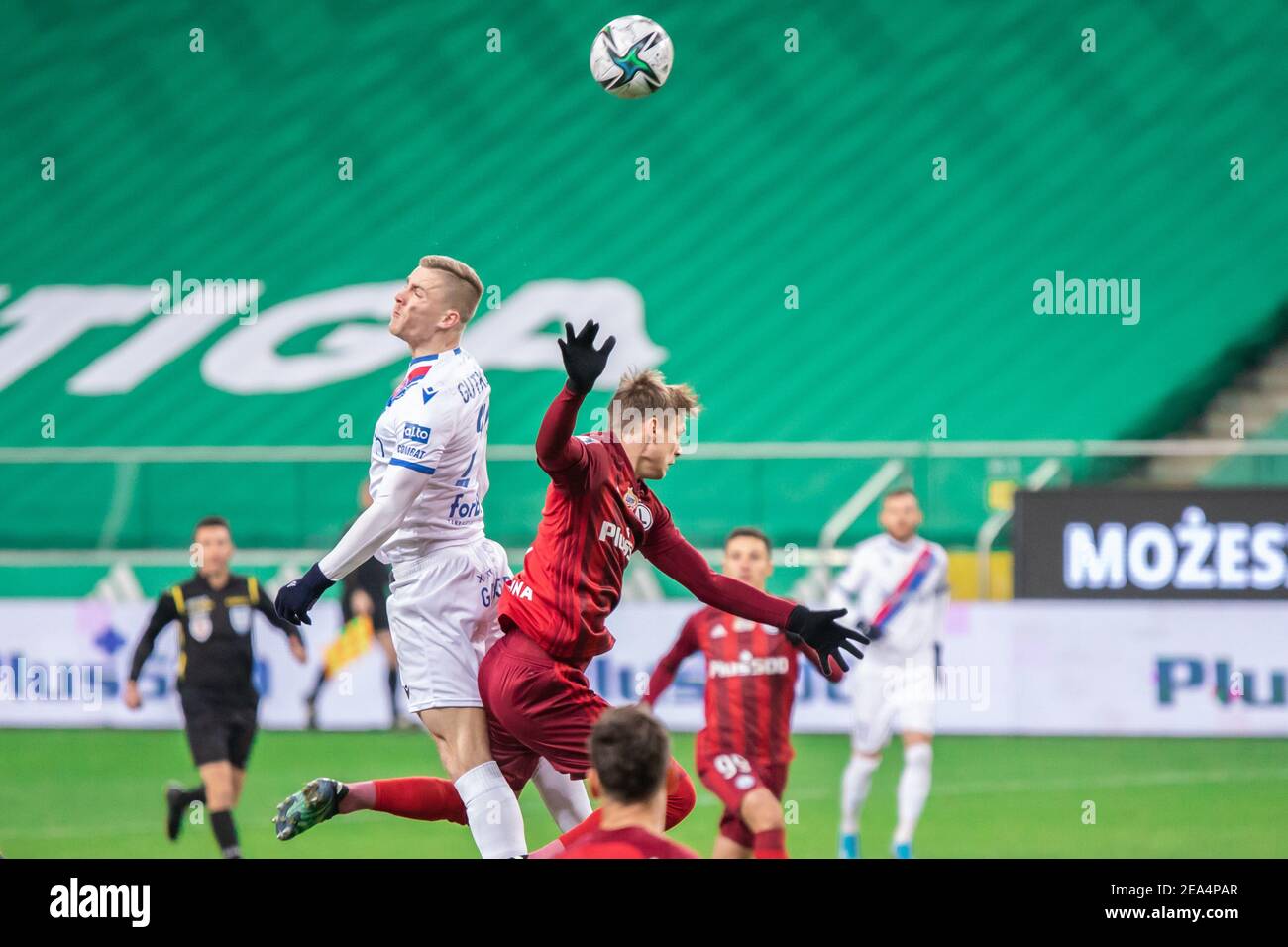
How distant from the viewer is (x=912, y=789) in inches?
377

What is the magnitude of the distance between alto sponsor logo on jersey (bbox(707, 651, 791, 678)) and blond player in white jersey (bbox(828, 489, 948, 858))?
1924 mm

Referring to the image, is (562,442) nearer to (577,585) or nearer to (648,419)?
(648,419)

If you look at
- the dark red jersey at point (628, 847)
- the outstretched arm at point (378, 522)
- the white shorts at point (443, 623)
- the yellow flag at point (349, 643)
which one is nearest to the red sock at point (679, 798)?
the white shorts at point (443, 623)

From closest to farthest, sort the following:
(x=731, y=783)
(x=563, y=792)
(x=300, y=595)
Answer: (x=300, y=595), (x=563, y=792), (x=731, y=783)

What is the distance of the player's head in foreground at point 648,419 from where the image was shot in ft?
19.4

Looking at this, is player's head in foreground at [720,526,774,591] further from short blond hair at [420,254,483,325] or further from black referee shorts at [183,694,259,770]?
black referee shorts at [183,694,259,770]

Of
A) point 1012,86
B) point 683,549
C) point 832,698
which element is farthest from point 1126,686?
point 1012,86

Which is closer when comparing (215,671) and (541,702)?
(541,702)

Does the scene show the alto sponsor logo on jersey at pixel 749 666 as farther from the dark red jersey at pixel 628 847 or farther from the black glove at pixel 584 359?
the dark red jersey at pixel 628 847

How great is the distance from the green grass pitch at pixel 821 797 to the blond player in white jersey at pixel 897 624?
67cm

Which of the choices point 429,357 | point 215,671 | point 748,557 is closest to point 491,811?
point 429,357

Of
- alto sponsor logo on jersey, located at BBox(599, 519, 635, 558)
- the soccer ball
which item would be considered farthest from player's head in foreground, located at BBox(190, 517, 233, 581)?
alto sponsor logo on jersey, located at BBox(599, 519, 635, 558)

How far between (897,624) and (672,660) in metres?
2.86

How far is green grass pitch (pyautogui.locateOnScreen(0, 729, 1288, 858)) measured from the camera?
31.7ft
